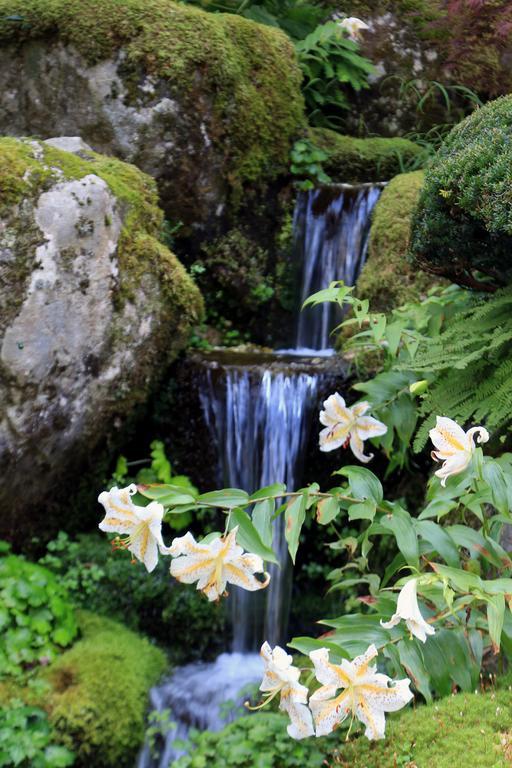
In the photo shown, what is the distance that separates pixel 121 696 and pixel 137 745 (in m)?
0.24

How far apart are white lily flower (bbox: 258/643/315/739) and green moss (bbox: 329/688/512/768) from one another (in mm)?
607

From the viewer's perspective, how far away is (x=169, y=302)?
169 inches

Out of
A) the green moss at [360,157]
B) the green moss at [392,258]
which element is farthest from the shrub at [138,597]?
the green moss at [360,157]

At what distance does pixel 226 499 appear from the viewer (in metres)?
1.66

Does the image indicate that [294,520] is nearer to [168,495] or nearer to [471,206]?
[168,495]

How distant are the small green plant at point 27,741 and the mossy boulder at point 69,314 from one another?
3.34 feet

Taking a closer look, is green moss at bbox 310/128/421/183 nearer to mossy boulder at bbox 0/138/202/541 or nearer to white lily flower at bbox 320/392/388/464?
mossy boulder at bbox 0/138/202/541

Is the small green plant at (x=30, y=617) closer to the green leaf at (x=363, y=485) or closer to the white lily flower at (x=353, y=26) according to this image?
the green leaf at (x=363, y=485)

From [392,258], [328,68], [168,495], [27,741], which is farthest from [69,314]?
[328,68]

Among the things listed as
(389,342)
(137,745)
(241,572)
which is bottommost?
(137,745)

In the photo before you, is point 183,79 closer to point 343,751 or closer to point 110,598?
point 110,598

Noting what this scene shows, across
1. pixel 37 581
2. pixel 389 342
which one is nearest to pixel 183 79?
pixel 389 342

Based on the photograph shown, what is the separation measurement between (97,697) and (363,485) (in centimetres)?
212

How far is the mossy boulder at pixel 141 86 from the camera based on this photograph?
507 centimetres
